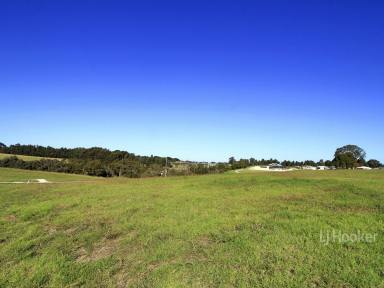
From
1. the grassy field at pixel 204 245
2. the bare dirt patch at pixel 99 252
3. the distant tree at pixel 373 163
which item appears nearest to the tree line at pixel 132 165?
the distant tree at pixel 373 163

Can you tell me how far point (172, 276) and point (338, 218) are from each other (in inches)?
188

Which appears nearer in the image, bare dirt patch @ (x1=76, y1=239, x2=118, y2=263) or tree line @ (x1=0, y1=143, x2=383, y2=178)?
bare dirt patch @ (x1=76, y1=239, x2=118, y2=263)

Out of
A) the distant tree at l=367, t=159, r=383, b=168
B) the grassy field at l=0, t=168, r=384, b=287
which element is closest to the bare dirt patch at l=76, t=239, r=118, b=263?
the grassy field at l=0, t=168, r=384, b=287

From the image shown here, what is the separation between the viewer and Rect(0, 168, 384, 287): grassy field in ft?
18.7

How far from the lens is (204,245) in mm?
7355

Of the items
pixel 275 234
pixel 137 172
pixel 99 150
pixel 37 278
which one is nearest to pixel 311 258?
pixel 275 234

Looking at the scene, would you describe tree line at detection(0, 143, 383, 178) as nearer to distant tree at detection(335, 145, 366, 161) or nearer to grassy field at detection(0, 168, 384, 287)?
distant tree at detection(335, 145, 366, 161)

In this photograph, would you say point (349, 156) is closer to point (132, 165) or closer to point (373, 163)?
point (373, 163)

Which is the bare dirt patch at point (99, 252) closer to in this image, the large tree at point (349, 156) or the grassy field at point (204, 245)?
the grassy field at point (204, 245)

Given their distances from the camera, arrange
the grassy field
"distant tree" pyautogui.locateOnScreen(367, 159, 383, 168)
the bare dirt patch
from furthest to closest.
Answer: "distant tree" pyautogui.locateOnScreen(367, 159, 383, 168)
the bare dirt patch
the grassy field

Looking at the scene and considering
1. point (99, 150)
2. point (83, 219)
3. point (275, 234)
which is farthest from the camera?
point (99, 150)

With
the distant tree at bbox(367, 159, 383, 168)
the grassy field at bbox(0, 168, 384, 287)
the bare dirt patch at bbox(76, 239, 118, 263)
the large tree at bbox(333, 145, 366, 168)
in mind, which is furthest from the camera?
the distant tree at bbox(367, 159, 383, 168)

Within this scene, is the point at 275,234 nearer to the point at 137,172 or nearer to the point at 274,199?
the point at 274,199

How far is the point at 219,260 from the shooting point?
21.0 feet
